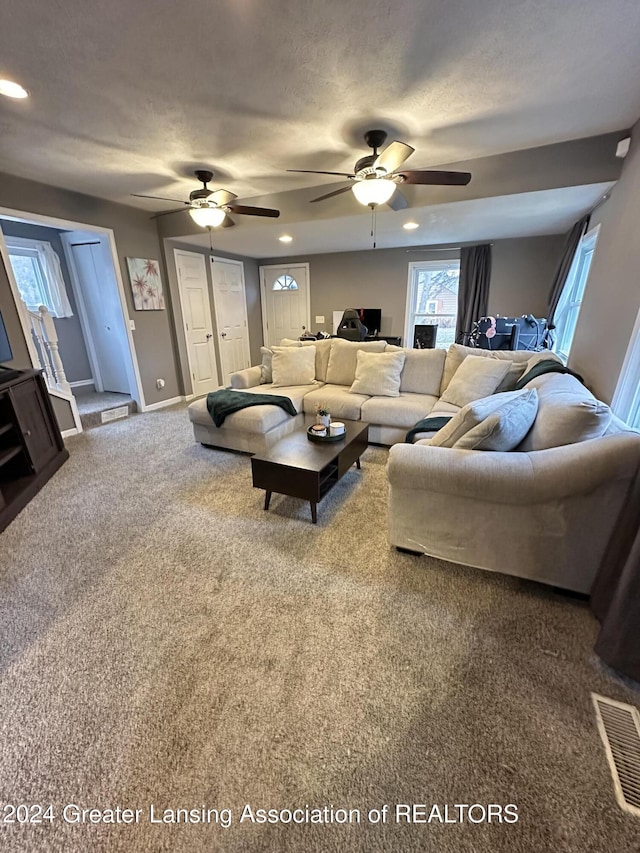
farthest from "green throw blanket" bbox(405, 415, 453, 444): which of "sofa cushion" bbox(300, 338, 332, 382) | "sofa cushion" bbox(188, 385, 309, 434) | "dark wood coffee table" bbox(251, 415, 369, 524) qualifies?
"sofa cushion" bbox(300, 338, 332, 382)

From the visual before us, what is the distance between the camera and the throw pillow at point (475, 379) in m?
2.93

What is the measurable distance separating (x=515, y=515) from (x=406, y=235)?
4.46 m

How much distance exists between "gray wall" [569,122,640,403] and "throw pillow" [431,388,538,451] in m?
0.94

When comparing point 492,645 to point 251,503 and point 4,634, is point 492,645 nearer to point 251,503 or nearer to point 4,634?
point 251,503

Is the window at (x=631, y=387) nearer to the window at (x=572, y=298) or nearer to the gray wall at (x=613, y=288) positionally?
the gray wall at (x=613, y=288)

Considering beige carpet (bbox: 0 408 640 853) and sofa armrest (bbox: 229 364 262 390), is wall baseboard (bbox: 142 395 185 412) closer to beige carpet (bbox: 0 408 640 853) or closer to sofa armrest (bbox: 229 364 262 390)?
sofa armrest (bbox: 229 364 262 390)

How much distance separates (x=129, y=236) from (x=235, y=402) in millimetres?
2980

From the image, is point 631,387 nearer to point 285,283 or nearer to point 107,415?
point 107,415

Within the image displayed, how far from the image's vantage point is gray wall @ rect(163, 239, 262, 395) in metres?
4.86

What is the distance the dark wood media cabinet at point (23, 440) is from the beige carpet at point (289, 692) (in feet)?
1.80

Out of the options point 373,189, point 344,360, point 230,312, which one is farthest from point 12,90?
point 230,312

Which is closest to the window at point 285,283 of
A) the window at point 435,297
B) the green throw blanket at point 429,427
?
the window at point 435,297

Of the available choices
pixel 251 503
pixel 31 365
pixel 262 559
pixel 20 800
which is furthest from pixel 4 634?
pixel 31 365

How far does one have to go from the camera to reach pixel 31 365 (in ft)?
11.2
